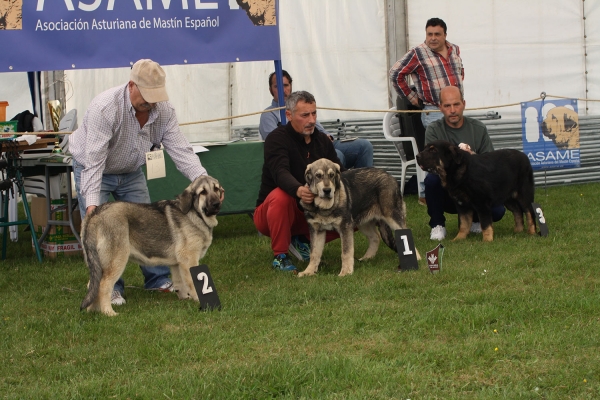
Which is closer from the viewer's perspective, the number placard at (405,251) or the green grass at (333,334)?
the green grass at (333,334)

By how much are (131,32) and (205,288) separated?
11.2 feet

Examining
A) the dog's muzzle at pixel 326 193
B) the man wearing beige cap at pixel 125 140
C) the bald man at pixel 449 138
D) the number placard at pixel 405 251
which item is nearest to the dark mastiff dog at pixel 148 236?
the man wearing beige cap at pixel 125 140

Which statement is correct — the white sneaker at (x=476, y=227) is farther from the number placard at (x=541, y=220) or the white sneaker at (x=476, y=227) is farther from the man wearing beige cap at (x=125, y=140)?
the man wearing beige cap at (x=125, y=140)

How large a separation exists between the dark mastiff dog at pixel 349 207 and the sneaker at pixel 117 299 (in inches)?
60.2

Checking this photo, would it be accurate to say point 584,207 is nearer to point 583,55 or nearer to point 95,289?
point 583,55

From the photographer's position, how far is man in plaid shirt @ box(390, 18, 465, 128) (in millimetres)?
9258

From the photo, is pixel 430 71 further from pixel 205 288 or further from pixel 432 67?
pixel 205 288

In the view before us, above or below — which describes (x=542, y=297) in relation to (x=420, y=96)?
below

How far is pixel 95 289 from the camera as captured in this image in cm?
534

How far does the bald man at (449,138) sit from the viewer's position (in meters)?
8.00

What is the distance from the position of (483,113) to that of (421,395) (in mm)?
9104

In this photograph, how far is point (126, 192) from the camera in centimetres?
608

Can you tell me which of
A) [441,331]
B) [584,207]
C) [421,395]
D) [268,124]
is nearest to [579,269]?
[441,331]

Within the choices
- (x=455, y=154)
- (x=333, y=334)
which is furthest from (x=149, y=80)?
(x=455, y=154)
